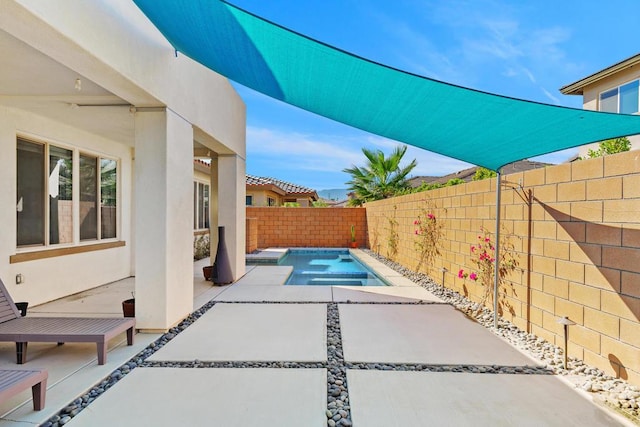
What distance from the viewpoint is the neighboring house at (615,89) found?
45.8 feet

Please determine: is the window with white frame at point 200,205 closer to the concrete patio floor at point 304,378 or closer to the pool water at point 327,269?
the pool water at point 327,269

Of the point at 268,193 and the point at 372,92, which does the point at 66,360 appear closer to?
the point at 372,92

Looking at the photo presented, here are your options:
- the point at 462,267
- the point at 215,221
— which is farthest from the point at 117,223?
the point at 462,267

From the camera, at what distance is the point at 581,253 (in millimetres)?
4133

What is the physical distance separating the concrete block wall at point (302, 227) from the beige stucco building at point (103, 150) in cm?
935

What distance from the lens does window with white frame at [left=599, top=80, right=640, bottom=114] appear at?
1411 centimetres

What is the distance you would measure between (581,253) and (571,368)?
129cm

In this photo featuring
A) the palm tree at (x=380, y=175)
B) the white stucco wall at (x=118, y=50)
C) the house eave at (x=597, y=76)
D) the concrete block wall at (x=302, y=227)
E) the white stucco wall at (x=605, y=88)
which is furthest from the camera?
the palm tree at (x=380, y=175)

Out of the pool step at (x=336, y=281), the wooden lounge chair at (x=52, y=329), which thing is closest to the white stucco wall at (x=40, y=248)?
the wooden lounge chair at (x=52, y=329)

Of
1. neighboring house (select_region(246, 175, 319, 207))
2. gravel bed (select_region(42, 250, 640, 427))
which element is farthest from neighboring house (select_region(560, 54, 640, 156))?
neighboring house (select_region(246, 175, 319, 207))

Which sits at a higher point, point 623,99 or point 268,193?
point 623,99

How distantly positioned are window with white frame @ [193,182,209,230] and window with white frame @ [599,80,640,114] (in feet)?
54.5

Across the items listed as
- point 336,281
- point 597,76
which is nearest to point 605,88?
point 597,76

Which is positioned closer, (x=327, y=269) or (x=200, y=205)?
(x=327, y=269)
